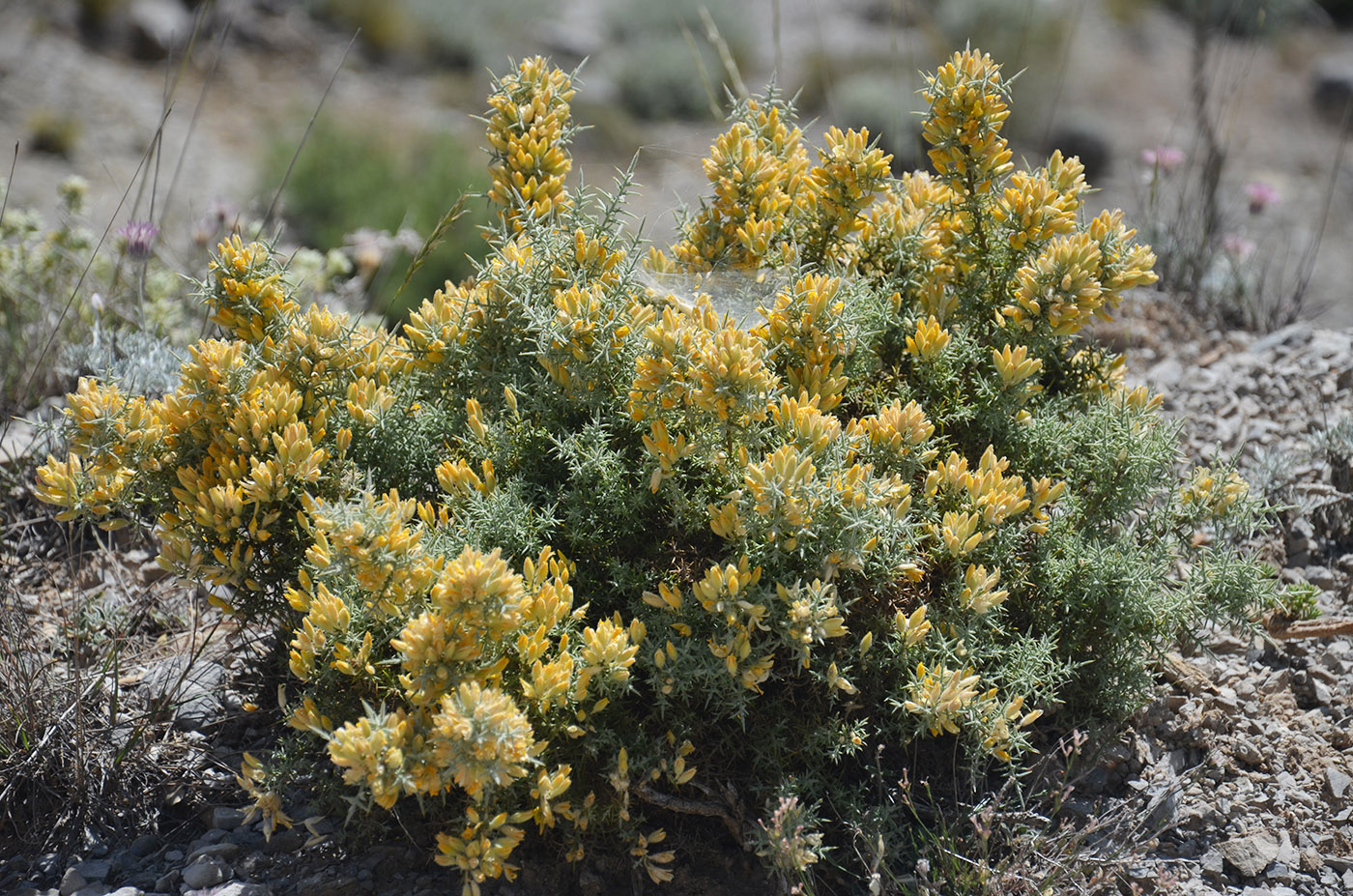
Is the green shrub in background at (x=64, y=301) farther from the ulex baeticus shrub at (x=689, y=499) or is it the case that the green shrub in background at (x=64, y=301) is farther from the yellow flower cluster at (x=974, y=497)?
the yellow flower cluster at (x=974, y=497)

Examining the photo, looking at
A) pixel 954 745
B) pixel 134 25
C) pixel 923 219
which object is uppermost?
pixel 134 25

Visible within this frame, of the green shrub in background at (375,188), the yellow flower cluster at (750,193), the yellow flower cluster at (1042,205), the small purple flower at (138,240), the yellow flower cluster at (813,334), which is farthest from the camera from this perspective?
the green shrub in background at (375,188)

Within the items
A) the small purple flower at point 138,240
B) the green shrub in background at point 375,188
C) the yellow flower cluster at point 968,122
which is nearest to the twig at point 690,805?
the yellow flower cluster at point 968,122

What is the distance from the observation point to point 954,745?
7.06ft

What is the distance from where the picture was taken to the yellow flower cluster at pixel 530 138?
8.09 feet

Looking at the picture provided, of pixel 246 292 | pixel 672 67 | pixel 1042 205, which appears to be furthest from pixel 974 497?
pixel 672 67

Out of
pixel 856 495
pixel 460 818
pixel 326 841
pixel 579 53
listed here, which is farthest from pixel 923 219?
pixel 579 53

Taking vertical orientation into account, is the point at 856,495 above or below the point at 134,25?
below

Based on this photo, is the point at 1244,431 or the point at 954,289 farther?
the point at 1244,431

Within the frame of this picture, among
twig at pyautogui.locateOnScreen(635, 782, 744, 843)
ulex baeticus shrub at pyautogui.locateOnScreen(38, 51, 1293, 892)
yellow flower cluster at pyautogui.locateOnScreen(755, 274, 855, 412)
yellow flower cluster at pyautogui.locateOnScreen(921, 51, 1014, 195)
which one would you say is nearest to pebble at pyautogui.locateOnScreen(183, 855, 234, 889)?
ulex baeticus shrub at pyautogui.locateOnScreen(38, 51, 1293, 892)

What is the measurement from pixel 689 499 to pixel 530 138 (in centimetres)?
99

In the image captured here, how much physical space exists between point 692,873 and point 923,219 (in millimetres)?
1560

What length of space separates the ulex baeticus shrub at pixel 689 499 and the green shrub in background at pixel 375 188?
3836mm

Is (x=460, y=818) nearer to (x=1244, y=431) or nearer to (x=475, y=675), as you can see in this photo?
(x=475, y=675)
